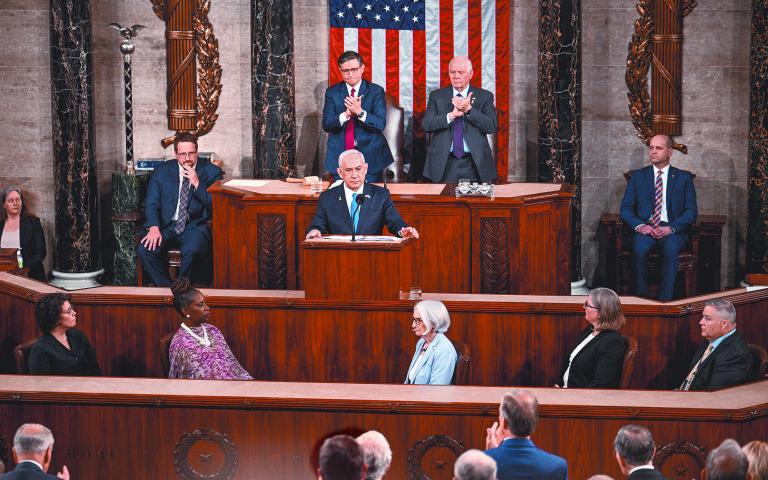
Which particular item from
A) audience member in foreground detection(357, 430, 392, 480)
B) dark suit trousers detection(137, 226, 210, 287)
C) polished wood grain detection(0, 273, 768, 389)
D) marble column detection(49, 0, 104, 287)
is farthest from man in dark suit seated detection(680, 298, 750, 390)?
marble column detection(49, 0, 104, 287)

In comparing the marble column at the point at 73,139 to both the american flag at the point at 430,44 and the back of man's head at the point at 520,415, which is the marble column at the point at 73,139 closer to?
the american flag at the point at 430,44

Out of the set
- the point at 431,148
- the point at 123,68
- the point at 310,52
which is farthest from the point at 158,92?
the point at 431,148

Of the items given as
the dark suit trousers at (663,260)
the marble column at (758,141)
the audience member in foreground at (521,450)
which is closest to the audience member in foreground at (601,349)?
the audience member in foreground at (521,450)

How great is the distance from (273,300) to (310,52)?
→ 5.03 metres

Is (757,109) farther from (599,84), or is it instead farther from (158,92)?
(158,92)

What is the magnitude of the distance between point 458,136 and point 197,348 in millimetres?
3982

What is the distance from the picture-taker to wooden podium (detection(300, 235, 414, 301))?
7.63 meters

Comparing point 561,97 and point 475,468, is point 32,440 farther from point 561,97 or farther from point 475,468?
point 561,97

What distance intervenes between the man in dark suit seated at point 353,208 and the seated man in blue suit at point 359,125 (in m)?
1.81

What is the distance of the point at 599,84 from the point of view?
39.2 ft

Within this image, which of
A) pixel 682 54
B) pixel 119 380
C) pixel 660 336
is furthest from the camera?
pixel 682 54

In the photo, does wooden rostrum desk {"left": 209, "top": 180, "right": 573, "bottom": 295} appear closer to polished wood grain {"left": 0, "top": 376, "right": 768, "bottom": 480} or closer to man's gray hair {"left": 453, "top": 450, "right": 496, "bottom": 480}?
polished wood grain {"left": 0, "top": 376, "right": 768, "bottom": 480}

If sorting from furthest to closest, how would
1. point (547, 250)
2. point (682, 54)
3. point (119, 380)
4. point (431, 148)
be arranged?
point (682, 54) → point (431, 148) → point (547, 250) → point (119, 380)

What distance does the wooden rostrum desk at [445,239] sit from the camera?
9.22 meters
